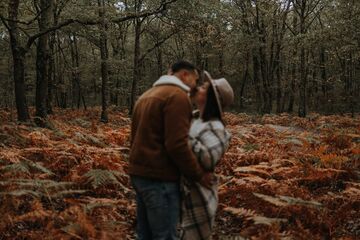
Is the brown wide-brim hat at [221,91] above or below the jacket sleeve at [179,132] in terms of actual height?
above

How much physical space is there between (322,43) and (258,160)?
16391mm

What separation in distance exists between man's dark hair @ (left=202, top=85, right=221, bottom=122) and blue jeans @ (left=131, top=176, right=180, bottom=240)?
72 centimetres

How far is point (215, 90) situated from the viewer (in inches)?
155

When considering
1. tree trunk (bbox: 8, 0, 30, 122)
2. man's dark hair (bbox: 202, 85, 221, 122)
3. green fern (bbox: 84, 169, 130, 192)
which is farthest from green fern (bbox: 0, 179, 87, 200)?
tree trunk (bbox: 8, 0, 30, 122)

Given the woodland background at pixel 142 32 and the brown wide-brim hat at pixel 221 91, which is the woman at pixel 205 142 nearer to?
the brown wide-brim hat at pixel 221 91

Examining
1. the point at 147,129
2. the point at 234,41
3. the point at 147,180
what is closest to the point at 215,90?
the point at 147,129

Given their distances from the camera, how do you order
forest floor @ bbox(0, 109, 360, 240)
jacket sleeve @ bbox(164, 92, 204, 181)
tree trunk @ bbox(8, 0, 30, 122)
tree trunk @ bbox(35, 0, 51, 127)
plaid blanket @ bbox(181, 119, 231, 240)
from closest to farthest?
jacket sleeve @ bbox(164, 92, 204, 181)
plaid blanket @ bbox(181, 119, 231, 240)
forest floor @ bbox(0, 109, 360, 240)
tree trunk @ bbox(8, 0, 30, 122)
tree trunk @ bbox(35, 0, 51, 127)

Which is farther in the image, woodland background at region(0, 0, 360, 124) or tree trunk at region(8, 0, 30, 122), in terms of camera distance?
woodland background at region(0, 0, 360, 124)

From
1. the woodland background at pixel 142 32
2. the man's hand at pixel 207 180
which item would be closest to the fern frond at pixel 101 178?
the man's hand at pixel 207 180

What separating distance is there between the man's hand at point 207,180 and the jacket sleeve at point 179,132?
0.25 meters

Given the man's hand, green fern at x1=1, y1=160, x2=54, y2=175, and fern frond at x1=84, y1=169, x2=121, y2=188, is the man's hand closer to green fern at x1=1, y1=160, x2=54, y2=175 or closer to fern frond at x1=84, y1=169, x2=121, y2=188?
fern frond at x1=84, y1=169, x2=121, y2=188

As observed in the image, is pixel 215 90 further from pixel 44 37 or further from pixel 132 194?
pixel 44 37

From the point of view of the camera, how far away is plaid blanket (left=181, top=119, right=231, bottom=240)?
3832 millimetres

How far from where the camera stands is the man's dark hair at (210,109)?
397cm
